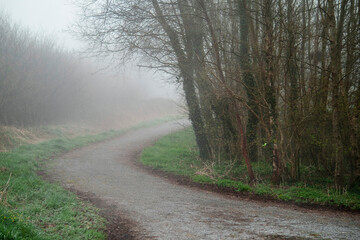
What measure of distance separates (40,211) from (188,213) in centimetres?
308

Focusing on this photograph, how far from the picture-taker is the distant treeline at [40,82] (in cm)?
1603

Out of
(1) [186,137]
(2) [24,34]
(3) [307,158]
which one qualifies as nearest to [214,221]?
(3) [307,158]

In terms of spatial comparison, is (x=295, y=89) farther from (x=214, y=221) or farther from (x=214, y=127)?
(x=214, y=221)

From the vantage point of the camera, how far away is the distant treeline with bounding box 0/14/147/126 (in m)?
16.0

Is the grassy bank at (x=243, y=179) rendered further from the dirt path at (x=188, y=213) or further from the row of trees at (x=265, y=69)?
the dirt path at (x=188, y=213)

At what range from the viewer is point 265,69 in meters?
8.21

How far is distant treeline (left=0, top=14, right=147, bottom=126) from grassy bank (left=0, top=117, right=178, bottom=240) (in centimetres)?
541

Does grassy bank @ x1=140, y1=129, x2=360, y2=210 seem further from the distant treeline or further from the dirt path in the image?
the distant treeline

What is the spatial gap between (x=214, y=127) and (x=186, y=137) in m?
7.72

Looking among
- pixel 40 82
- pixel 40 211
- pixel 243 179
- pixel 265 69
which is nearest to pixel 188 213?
pixel 40 211

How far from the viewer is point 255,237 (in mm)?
4703

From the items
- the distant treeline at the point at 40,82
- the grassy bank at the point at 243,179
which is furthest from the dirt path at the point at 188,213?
the distant treeline at the point at 40,82

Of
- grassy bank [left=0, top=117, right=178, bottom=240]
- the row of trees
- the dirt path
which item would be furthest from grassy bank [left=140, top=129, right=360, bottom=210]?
grassy bank [left=0, top=117, right=178, bottom=240]

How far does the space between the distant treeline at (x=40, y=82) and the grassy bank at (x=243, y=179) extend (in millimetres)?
4940
